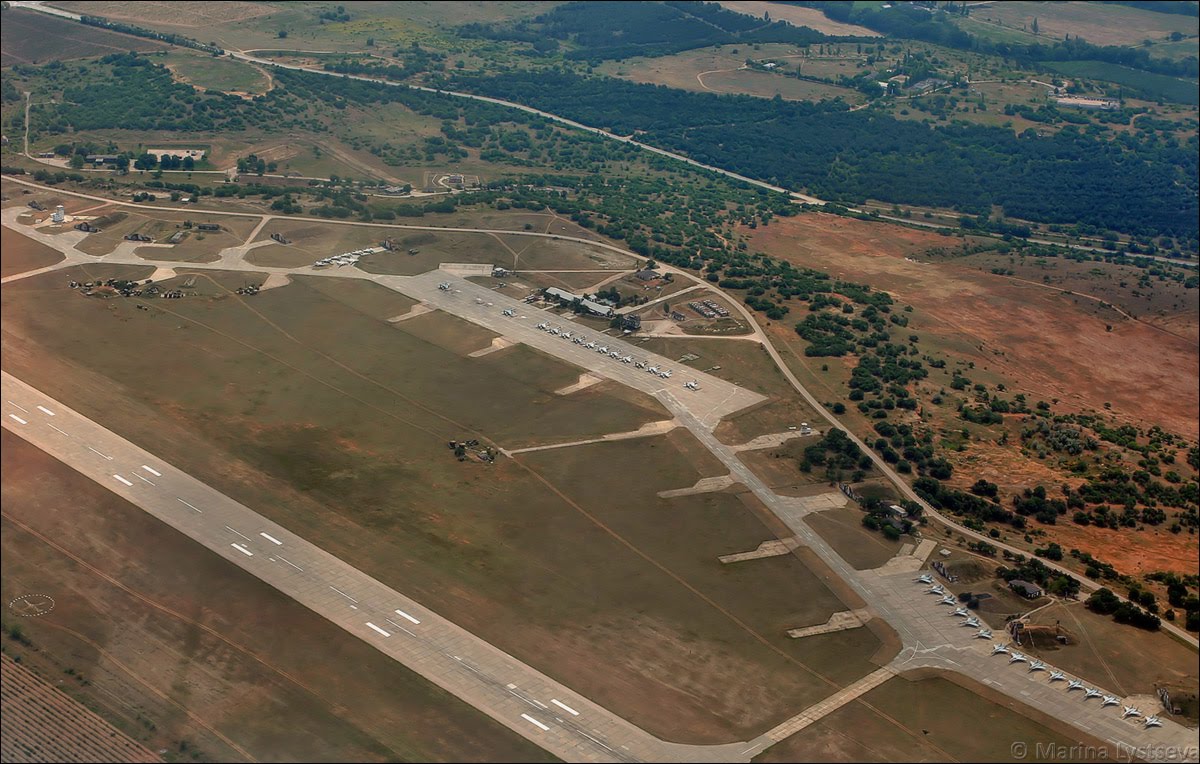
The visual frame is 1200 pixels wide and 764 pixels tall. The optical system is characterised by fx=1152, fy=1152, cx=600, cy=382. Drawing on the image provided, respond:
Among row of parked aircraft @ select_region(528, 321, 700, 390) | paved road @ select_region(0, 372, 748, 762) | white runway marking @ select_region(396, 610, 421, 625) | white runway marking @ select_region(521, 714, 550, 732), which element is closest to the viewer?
paved road @ select_region(0, 372, 748, 762)

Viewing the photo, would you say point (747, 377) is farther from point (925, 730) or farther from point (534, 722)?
point (534, 722)

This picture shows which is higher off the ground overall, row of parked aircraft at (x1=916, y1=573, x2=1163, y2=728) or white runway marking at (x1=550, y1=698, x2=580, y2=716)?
row of parked aircraft at (x1=916, y1=573, x2=1163, y2=728)

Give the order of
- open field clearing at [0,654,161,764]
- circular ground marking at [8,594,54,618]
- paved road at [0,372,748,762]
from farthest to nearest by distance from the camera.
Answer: circular ground marking at [8,594,54,618]
paved road at [0,372,748,762]
open field clearing at [0,654,161,764]

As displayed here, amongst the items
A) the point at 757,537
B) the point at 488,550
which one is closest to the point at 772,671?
the point at 757,537

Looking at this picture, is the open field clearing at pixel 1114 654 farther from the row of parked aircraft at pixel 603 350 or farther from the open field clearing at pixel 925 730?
the row of parked aircraft at pixel 603 350

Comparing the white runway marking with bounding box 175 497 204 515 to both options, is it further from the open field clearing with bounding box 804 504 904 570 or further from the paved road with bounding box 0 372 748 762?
the open field clearing with bounding box 804 504 904 570

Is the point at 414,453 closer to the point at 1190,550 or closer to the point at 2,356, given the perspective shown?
the point at 2,356

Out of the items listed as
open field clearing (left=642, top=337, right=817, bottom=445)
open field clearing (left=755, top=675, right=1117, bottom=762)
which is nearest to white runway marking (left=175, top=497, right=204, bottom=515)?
open field clearing (left=642, top=337, right=817, bottom=445)
